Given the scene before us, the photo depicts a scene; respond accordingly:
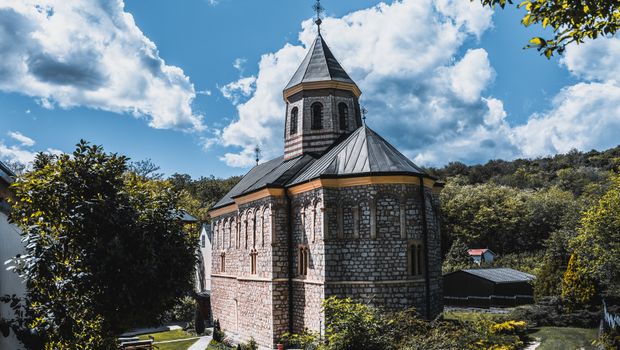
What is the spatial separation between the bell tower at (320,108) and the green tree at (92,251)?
46.9 ft

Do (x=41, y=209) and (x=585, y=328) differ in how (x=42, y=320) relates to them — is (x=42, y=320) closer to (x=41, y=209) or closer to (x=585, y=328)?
(x=41, y=209)

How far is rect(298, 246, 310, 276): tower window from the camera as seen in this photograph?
19197 millimetres

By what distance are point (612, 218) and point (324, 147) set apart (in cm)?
1304

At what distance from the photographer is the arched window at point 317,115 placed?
2400cm

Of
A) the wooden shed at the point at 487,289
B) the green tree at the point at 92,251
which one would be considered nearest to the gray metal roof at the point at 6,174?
the green tree at the point at 92,251

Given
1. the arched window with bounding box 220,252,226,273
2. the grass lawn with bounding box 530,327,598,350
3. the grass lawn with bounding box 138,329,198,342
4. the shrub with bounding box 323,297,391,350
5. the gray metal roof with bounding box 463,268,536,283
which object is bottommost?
the grass lawn with bounding box 138,329,198,342

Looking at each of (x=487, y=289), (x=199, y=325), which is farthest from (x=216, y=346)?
(x=487, y=289)

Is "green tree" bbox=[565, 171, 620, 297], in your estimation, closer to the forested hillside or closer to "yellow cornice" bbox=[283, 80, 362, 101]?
the forested hillside

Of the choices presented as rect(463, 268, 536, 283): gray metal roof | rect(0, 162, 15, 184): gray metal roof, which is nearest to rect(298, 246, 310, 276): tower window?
rect(0, 162, 15, 184): gray metal roof

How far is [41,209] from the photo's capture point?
8.43 metres

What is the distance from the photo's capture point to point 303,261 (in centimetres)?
1936

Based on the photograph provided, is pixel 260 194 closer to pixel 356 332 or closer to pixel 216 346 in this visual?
pixel 216 346

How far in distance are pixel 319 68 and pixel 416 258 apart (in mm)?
11620

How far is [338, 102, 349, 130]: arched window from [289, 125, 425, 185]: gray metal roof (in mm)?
2848
